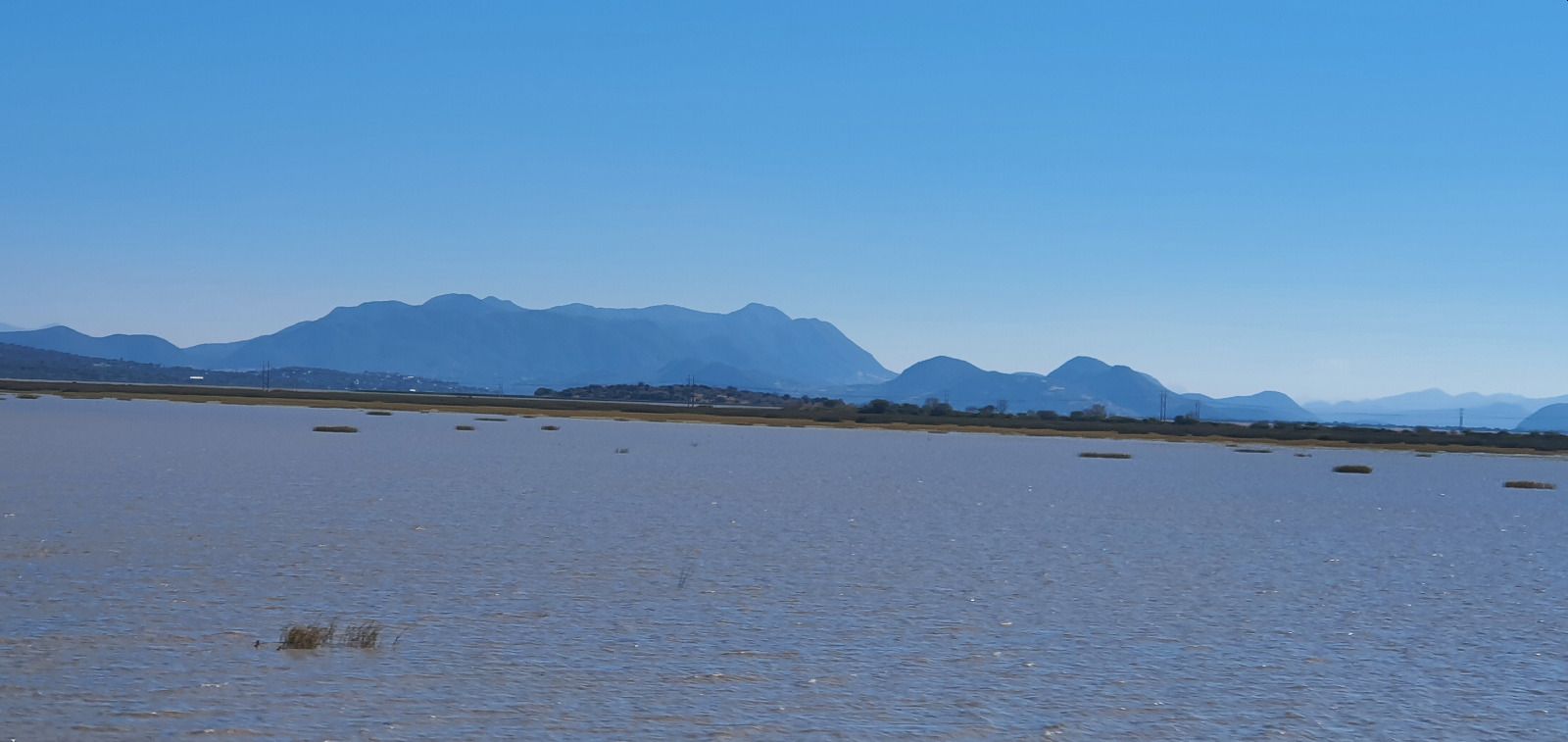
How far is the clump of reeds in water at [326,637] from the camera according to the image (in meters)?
20.4

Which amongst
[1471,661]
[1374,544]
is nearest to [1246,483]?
[1374,544]

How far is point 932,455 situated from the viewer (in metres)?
99.1

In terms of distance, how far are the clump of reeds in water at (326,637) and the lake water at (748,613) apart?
14.3 inches

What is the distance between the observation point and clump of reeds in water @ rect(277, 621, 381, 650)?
20.4 m

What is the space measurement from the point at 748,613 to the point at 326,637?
731 centimetres

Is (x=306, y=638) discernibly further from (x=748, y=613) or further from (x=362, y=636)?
(x=748, y=613)

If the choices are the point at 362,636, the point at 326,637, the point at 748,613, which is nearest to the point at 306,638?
the point at 326,637

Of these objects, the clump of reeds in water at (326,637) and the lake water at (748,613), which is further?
the clump of reeds in water at (326,637)

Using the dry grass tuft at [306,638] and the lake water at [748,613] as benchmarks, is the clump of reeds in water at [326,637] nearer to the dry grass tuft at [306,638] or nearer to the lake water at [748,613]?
the dry grass tuft at [306,638]

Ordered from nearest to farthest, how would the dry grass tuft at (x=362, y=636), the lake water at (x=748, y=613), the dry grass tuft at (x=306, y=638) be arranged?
the lake water at (x=748, y=613) < the dry grass tuft at (x=306, y=638) < the dry grass tuft at (x=362, y=636)

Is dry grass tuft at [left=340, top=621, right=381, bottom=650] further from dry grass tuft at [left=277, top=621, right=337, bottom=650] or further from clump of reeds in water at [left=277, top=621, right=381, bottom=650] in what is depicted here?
dry grass tuft at [left=277, top=621, right=337, bottom=650]

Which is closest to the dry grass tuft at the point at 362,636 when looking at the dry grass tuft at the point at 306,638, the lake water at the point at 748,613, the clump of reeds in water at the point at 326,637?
the clump of reeds in water at the point at 326,637

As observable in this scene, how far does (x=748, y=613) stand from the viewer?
25.0 metres

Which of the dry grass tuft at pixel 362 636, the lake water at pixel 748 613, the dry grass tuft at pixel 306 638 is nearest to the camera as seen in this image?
the lake water at pixel 748 613
